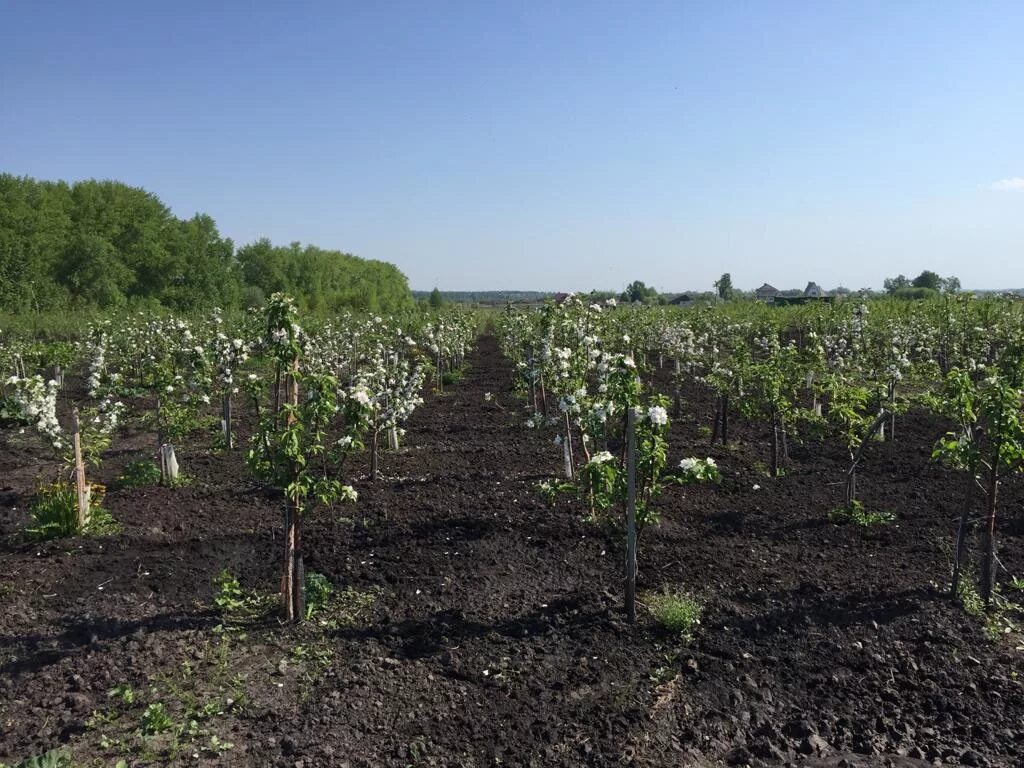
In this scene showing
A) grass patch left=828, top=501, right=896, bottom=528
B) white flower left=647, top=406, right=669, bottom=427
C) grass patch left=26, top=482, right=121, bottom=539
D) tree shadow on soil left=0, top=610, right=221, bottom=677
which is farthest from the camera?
grass patch left=828, top=501, right=896, bottom=528

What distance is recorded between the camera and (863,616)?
5539mm

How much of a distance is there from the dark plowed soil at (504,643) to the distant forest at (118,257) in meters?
24.4

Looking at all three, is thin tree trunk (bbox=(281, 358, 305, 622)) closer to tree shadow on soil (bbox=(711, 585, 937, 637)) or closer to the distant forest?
tree shadow on soil (bbox=(711, 585, 937, 637))

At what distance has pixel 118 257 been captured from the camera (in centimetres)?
4278

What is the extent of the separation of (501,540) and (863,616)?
3.37 metres

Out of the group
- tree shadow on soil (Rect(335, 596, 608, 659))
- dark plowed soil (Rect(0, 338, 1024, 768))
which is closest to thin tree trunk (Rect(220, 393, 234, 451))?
dark plowed soil (Rect(0, 338, 1024, 768))

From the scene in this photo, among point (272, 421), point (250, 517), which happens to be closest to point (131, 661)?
point (272, 421)

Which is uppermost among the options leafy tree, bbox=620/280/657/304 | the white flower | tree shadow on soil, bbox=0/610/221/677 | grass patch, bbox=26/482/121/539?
leafy tree, bbox=620/280/657/304

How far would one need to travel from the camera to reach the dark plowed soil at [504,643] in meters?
4.11

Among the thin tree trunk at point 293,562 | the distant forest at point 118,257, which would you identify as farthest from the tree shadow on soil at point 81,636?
the distant forest at point 118,257

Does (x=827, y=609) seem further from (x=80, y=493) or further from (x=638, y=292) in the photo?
(x=638, y=292)

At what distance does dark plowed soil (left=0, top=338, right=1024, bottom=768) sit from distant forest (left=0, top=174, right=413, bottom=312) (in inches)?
961

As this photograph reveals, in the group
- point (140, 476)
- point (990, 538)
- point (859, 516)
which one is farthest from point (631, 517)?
point (140, 476)

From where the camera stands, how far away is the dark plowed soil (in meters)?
4.11
